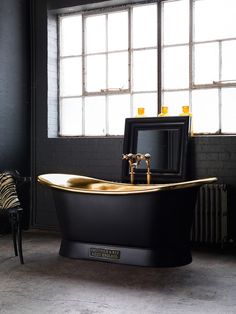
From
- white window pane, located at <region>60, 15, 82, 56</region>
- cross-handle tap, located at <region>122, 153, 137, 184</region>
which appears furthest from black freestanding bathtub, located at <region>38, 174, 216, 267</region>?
white window pane, located at <region>60, 15, 82, 56</region>

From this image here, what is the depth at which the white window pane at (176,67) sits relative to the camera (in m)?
4.69

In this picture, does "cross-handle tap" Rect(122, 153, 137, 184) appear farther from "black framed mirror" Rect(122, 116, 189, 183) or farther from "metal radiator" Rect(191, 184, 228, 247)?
"metal radiator" Rect(191, 184, 228, 247)

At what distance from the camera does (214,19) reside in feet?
14.9

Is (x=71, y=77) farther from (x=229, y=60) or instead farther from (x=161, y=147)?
(x=229, y=60)

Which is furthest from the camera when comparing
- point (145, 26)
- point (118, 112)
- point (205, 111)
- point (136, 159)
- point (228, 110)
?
point (118, 112)

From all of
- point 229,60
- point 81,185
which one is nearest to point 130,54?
point 229,60

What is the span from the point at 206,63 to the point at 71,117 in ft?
5.32

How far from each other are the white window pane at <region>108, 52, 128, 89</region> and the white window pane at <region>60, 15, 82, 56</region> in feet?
1.41

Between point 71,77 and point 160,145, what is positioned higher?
point 71,77

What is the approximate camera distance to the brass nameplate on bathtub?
3.64 m

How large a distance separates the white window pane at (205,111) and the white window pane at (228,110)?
7 cm

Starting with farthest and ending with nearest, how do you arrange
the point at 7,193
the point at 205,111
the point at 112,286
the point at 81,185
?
the point at 205,111
the point at 81,185
the point at 7,193
the point at 112,286

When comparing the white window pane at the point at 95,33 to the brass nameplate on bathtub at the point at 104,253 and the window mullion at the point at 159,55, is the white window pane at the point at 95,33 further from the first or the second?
the brass nameplate on bathtub at the point at 104,253

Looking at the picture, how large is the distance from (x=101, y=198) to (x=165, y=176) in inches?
38.0
